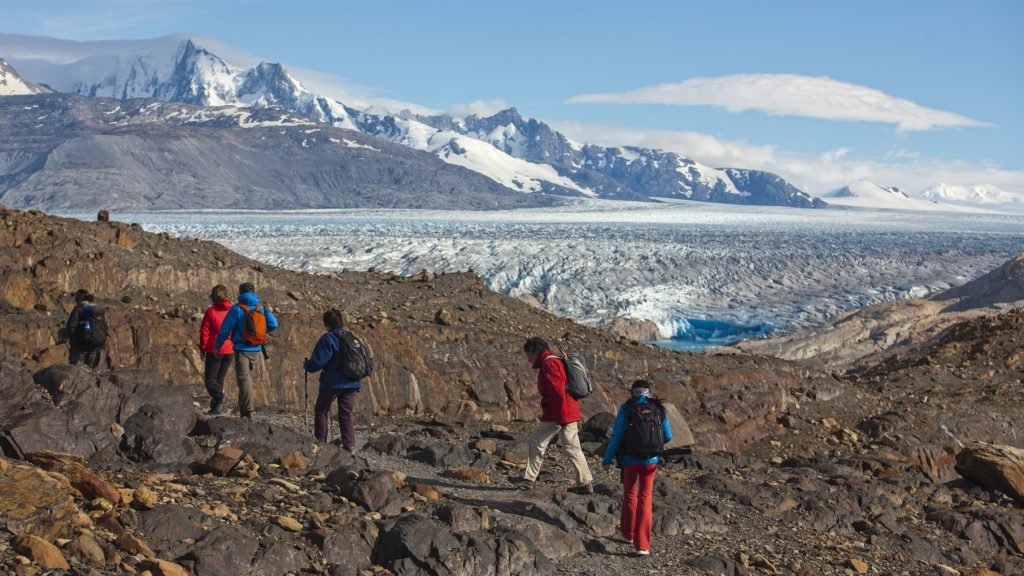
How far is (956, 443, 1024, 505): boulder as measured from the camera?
1241 centimetres

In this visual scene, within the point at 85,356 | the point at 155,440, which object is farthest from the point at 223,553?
the point at 85,356

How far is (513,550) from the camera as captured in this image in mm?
6852

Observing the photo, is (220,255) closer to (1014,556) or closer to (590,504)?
(590,504)

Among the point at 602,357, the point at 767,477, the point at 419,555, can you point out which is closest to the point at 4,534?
the point at 419,555

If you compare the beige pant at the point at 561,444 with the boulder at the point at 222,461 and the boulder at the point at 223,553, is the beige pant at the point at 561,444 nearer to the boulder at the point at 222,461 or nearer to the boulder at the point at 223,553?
the boulder at the point at 222,461

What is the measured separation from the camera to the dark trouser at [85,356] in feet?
35.1

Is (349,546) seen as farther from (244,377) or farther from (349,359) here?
(244,377)

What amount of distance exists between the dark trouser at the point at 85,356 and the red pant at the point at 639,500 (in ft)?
19.8

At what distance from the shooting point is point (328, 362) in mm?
8656

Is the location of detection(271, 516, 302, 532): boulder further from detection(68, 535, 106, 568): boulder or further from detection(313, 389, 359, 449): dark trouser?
detection(313, 389, 359, 449): dark trouser

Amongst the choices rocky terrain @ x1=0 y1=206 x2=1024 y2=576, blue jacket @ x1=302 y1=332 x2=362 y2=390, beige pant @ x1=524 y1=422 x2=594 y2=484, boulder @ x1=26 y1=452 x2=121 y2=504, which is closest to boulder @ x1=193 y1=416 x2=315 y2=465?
rocky terrain @ x1=0 y1=206 x2=1024 y2=576

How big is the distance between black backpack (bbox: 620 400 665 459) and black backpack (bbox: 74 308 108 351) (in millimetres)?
5965

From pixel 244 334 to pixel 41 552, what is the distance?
4.94 metres

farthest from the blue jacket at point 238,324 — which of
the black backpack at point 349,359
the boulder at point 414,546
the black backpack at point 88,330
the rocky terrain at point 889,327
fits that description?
the rocky terrain at point 889,327
